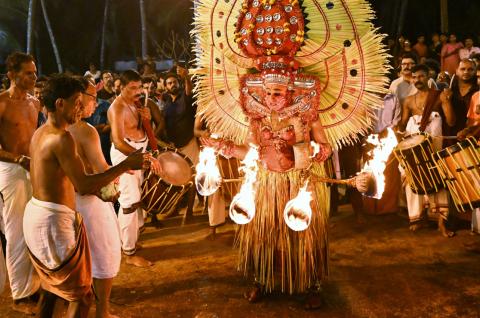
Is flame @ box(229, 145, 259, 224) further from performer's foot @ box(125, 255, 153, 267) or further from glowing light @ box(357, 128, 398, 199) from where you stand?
performer's foot @ box(125, 255, 153, 267)

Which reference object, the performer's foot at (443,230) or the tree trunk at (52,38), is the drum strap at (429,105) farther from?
the tree trunk at (52,38)

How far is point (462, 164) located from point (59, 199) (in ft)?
12.9

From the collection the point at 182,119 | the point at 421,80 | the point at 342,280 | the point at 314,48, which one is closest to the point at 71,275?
the point at 314,48

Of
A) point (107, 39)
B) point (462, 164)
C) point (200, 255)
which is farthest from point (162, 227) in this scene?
point (107, 39)

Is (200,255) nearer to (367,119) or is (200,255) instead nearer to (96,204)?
(96,204)

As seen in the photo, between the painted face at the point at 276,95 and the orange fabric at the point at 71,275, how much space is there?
70.2 inches

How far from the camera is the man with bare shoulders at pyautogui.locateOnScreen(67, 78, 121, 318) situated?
11.5ft

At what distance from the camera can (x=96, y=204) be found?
352 centimetres

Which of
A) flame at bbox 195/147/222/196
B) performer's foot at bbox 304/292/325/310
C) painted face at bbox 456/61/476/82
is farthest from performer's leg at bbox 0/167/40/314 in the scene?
painted face at bbox 456/61/476/82

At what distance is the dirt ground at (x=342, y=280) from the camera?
411 centimetres

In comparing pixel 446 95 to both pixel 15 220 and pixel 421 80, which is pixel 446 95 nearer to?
pixel 421 80

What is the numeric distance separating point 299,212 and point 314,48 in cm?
138

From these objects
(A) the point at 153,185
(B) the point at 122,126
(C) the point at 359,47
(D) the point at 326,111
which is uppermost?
(C) the point at 359,47

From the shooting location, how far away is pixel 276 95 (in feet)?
12.4
